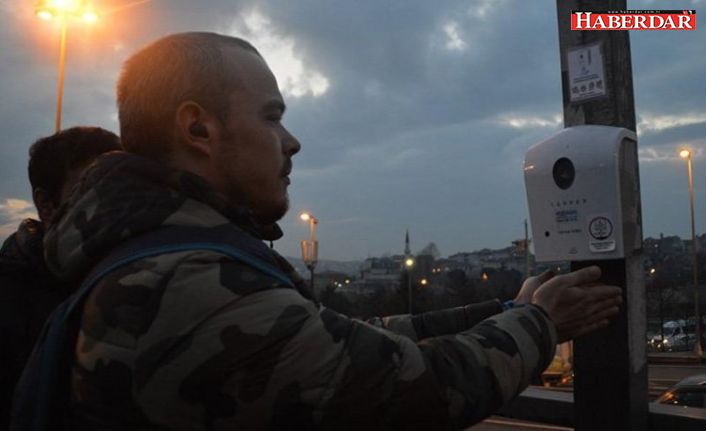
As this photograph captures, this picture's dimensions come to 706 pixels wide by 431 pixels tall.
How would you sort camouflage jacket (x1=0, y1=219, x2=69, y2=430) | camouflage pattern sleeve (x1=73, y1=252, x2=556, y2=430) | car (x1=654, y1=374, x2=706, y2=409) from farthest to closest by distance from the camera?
car (x1=654, y1=374, x2=706, y2=409) → camouflage jacket (x1=0, y1=219, x2=69, y2=430) → camouflage pattern sleeve (x1=73, y1=252, x2=556, y2=430)

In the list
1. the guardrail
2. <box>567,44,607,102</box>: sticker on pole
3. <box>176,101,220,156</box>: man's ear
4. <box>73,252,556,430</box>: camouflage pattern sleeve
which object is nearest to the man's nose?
<box>176,101,220,156</box>: man's ear

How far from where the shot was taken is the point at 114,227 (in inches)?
45.8

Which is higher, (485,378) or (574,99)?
(574,99)

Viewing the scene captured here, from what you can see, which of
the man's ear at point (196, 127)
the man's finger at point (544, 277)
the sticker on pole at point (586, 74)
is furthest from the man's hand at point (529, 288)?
the sticker on pole at point (586, 74)

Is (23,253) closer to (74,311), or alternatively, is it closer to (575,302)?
(74,311)

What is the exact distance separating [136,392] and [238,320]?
0.21 metres

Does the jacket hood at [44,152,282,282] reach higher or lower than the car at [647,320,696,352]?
higher

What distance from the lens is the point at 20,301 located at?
5.83 feet

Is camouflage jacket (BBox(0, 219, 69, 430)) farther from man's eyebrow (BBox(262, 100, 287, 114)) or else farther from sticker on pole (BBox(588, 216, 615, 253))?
sticker on pole (BBox(588, 216, 615, 253))

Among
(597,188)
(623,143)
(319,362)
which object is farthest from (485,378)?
(623,143)

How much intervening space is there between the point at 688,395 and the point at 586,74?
10.0m

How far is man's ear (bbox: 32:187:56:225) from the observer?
6.84 ft

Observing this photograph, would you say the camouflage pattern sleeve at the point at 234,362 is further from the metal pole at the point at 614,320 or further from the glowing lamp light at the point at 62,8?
the glowing lamp light at the point at 62,8

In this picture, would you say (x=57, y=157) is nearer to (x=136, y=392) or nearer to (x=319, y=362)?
(x=136, y=392)
